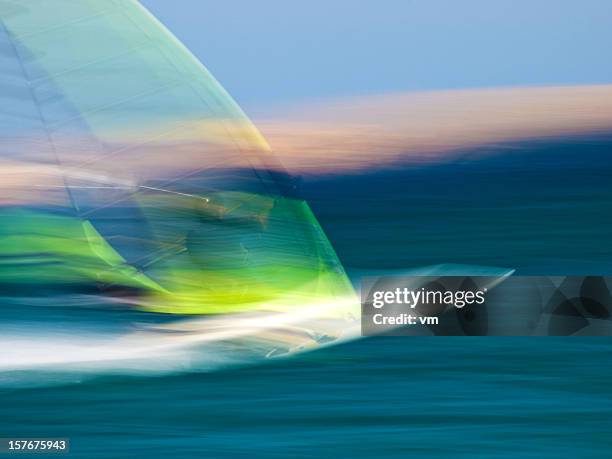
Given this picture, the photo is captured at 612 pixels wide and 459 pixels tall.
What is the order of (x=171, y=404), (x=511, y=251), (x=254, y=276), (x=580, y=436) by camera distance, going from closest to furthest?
(x=580, y=436)
(x=171, y=404)
(x=254, y=276)
(x=511, y=251)

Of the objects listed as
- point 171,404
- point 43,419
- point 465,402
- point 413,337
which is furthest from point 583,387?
point 43,419

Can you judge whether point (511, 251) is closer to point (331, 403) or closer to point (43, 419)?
point (331, 403)

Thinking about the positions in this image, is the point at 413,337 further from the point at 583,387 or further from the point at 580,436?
the point at 580,436

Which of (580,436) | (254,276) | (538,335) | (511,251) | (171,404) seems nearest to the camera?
(580,436)

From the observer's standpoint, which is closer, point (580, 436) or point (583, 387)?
point (580, 436)

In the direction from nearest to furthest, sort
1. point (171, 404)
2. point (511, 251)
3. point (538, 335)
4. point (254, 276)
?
1. point (171, 404)
2. point (538, 335)
3. point (254, 276)
4. point (511, 251)

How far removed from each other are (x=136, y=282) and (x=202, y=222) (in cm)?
32

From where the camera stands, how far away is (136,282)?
16.3ft

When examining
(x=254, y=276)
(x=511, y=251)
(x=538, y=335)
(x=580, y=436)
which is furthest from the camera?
(x=511, y=251)

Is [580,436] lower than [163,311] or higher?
lower

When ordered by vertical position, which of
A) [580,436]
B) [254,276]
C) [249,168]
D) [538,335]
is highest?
[249,168]

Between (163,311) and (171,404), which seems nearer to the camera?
(171,404)

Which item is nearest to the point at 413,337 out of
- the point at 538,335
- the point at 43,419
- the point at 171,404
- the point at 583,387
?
the point at 538,335

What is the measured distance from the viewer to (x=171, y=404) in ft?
12.7
